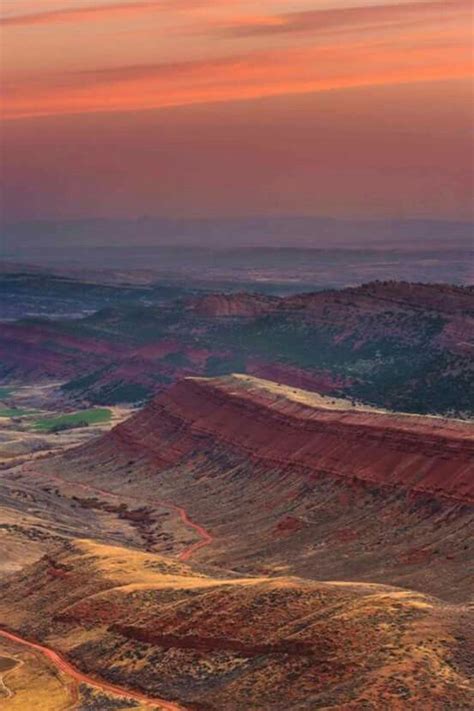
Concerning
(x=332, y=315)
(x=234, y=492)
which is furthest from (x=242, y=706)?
(x=332, y=315)

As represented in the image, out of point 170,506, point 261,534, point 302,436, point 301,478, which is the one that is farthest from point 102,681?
point 302,436

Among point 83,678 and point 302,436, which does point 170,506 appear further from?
point 83,678

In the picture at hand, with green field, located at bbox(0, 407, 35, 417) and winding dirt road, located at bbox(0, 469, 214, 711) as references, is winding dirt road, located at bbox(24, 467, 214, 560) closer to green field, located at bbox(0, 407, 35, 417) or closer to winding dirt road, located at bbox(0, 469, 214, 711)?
winding dirt road, located at bbox(0, 469, 214, 711)

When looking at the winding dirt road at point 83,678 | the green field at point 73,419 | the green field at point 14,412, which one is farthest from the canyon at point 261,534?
the green field at point 14,412

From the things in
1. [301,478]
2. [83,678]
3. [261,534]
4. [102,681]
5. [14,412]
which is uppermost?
[102,681]

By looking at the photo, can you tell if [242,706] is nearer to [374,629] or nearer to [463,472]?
[374,629]

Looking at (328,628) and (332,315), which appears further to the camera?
(332,315)

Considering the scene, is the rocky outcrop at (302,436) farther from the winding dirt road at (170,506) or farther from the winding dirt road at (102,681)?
the winding dirt road at (102,681)

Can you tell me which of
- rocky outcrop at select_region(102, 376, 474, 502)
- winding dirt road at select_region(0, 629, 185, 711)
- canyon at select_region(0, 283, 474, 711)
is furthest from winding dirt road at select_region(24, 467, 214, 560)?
winding dirt road at select_region(0, 629, 185, 711)
